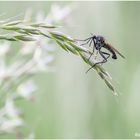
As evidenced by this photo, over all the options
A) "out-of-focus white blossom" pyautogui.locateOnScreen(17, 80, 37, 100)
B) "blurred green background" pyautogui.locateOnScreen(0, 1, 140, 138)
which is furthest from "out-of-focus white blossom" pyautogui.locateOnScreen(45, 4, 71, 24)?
"blurred green background" pyautogui.locateOnScreen(0, 1, 140, 138)

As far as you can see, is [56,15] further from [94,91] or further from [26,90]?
[94,91]

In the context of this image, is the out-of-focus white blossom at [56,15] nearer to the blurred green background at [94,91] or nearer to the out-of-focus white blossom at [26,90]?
the out-of-focus white blossom at [26,90]

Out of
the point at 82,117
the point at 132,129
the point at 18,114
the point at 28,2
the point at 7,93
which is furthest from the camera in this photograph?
the point at 28,2

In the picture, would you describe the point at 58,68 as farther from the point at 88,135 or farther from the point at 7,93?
the point at 7,93

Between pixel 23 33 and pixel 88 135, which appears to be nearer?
pixel 23 33

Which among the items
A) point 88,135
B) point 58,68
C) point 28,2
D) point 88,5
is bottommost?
point 88,135

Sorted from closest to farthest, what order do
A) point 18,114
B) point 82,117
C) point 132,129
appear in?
1. point 18,114
2. point 132,129
3. point 82,117

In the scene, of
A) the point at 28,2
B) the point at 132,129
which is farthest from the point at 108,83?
the point at 28,2

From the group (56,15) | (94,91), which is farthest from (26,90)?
(94,91)

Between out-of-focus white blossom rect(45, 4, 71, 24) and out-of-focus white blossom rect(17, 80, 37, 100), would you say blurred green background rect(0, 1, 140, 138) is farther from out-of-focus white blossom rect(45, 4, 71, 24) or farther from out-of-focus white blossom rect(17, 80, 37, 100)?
out-of-focus white blossom rect(17, 80, 37, 100)
